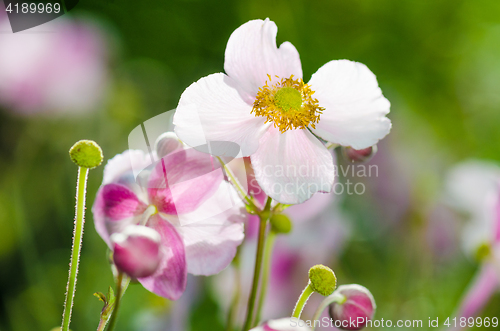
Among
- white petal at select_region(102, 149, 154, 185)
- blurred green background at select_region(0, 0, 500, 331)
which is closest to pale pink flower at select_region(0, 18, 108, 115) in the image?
blurred green background at select_region(0, 0, 500, 331)

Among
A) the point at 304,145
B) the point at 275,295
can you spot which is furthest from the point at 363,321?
the point at 275,295

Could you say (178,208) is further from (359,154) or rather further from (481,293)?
(481,293)

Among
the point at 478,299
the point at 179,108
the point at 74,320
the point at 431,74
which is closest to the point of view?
the point at 179,108

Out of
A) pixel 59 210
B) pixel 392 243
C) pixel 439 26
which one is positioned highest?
pixel 439 26

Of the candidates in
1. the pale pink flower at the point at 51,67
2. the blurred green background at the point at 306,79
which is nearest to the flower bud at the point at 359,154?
the blurred green background at the point at 306,79

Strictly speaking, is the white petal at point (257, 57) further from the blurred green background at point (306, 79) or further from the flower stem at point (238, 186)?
the blurred green background at point (306, 79)

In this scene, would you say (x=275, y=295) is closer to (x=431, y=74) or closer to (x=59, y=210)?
(x=59, y=210)

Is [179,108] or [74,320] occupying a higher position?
[179,108]

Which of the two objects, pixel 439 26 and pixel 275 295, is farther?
pixel 439 26
